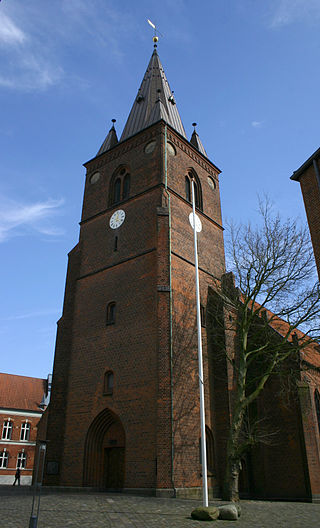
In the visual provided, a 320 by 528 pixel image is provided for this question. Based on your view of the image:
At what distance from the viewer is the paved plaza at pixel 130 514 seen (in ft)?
32.0

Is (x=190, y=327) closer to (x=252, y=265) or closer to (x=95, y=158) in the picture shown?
(x=252, y=265)

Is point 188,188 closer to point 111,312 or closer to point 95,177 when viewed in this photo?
point 95,177

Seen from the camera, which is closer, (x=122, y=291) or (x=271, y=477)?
(x=271, y=477)

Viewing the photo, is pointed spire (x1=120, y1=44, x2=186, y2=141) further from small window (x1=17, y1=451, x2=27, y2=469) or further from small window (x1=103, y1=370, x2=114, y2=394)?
small window (x1=17, y1=451, x2=27, y2=469)

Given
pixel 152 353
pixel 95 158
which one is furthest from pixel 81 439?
pixel 95 158

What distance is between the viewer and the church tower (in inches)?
658

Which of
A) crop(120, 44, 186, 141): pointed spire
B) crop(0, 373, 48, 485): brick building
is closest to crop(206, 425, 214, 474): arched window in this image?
crop(120, 44, 186, 141): pointed spire

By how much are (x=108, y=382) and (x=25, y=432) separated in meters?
25.1

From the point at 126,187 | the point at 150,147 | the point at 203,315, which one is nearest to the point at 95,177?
the point at 126,187

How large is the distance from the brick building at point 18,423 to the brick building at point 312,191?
33417mm

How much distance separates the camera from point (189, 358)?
18.6 meters

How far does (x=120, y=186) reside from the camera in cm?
2452

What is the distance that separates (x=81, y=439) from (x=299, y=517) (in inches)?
399

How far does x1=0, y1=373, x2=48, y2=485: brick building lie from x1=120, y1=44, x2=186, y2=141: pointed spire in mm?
27212
